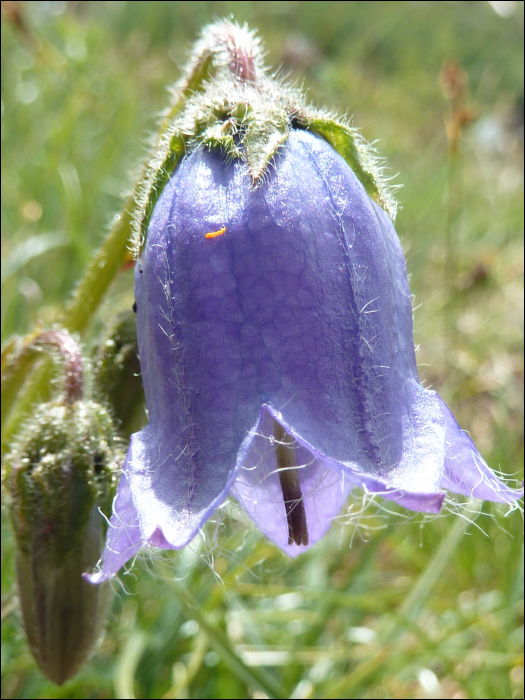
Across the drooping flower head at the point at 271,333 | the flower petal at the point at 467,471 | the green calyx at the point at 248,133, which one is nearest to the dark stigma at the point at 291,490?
the drooping flower head at the point at 271,333

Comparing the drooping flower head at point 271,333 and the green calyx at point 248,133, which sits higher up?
the green calyx at point 248,133

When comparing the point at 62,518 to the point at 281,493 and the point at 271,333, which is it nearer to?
the point at 281,493

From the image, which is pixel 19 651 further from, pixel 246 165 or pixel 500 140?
pixel 500 140

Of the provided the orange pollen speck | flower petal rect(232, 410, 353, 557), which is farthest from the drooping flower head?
flower petal rect(232, 410, 353, 557)

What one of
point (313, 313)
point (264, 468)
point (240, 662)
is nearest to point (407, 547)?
point (240, 662)

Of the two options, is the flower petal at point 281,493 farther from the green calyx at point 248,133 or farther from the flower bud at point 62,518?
the green calyx at point 248,133

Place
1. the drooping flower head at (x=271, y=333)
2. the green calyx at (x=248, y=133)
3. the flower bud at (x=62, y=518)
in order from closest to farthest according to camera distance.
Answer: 1. the drooping flower head at (x=271, y=333)
2. the green calyx at (x=248, y=133)
3. the flower bud at (x=62, y=518)
